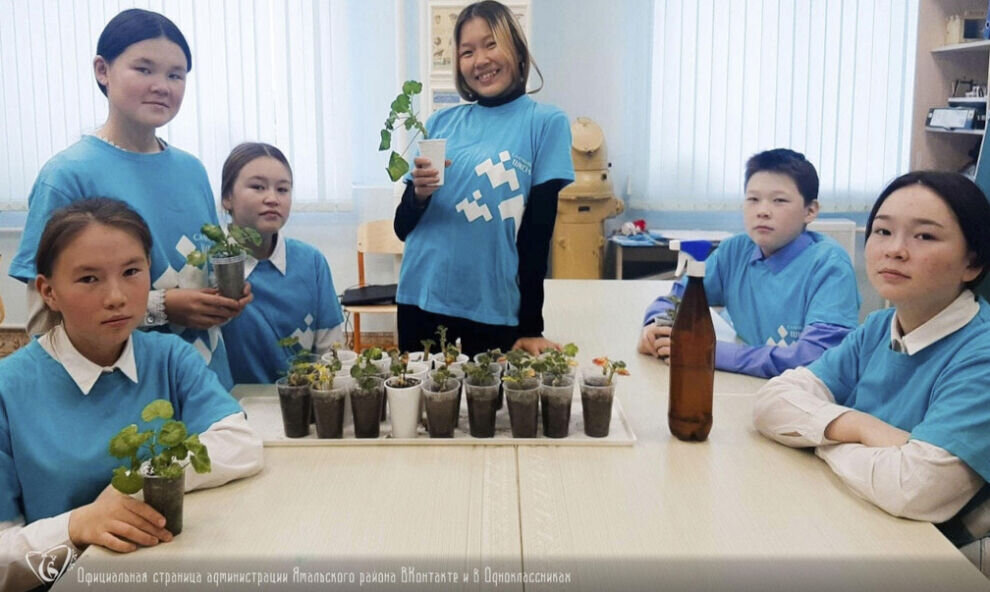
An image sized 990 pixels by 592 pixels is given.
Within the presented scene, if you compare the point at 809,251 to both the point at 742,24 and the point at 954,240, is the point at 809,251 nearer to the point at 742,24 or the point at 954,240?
the point at 954,240

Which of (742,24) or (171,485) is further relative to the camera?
(742,24)

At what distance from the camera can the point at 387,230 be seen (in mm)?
4438

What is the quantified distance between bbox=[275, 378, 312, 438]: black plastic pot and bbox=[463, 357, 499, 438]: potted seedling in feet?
→ 0.95

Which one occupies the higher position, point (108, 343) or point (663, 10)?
point (663, 10)

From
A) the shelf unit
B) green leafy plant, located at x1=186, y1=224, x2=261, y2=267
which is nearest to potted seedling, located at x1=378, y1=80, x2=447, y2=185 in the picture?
green leafy plant, located at x1=186, y1=224, x2=261, y2=267

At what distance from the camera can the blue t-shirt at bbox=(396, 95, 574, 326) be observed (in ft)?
6.59

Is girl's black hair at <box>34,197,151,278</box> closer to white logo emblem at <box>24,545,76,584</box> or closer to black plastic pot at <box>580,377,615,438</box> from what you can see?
white logo emblem at <box>24,545,76,584</box>

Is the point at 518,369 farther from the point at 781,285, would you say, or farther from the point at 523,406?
the point at 781,285

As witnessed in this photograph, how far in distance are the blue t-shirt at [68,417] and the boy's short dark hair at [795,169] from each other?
57.2 inches

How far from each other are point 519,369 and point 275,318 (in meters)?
0.74

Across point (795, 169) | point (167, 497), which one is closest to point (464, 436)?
point (167, 497)

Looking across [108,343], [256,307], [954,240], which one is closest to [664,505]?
[954,240]

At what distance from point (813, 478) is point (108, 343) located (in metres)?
1.20

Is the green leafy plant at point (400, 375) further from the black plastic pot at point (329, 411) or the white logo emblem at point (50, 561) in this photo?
the white logo emblem at point (50, 561)
